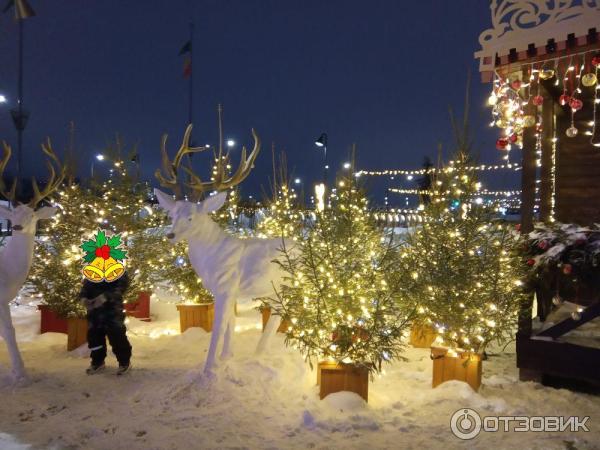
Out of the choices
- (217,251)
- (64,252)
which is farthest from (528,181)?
(64,252)

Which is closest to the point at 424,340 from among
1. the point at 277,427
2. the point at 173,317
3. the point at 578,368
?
the point at 578,368

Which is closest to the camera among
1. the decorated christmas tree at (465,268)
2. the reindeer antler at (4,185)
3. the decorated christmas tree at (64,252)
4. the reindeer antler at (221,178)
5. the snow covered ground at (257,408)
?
the snow covered ground at (257,408)

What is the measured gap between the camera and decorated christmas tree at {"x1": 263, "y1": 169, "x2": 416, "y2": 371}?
4641 mm

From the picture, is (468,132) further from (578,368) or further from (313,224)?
(578,368)

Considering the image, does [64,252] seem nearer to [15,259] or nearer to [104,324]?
[15,259]

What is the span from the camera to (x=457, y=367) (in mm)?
4965

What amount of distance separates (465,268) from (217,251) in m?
2.79

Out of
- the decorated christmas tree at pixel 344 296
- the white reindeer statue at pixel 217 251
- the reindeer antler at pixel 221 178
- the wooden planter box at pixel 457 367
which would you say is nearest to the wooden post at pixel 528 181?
the wooden planter box at pixel 457 367

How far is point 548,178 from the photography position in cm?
632

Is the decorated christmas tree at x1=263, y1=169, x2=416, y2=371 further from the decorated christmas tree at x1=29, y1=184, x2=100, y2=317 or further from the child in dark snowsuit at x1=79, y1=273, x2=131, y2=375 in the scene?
the decorated christmas tree at x1=29, y1=184, x2=100, y2=317

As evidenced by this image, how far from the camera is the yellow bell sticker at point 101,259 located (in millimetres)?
5691

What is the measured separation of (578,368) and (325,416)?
2.70 metres

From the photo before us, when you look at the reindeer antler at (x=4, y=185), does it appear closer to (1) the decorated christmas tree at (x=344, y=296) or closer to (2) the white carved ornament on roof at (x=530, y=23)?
(1) the decorated christmas tree at (x=344, y=296)

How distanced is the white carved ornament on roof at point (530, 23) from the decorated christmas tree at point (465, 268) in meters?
1.19
